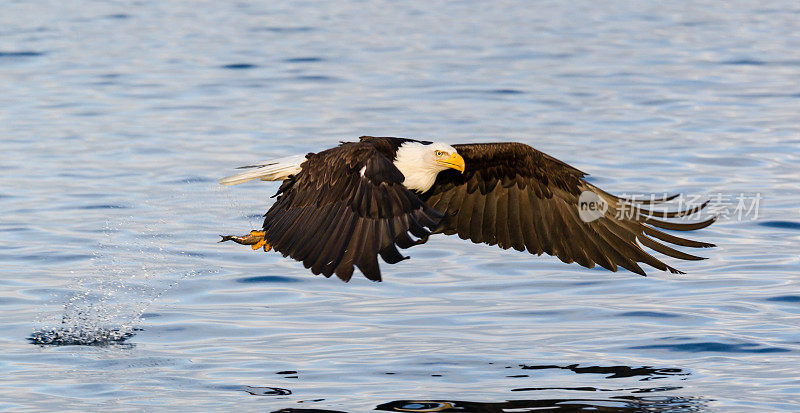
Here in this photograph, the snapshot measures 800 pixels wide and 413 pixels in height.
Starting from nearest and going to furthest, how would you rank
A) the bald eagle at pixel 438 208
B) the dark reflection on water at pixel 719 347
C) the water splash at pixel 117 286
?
the bald eagle at pixel 438 208 → the dark reflection on water at pixel 719 347 → the water splash at pixel 117 286

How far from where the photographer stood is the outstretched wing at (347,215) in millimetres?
8133

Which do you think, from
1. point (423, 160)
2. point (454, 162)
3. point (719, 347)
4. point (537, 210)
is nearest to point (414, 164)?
point (423, 160)

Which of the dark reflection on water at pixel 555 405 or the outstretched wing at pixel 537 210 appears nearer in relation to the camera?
the dark reflection on water at pixel 555 405

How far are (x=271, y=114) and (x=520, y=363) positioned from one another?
1096 cm

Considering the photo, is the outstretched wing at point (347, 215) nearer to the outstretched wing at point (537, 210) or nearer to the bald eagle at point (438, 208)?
the bald eagle at point (438, 208)

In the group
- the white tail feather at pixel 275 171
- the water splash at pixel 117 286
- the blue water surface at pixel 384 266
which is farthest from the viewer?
the water splash at pixel 117 286

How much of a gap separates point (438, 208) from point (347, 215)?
81.2 inches

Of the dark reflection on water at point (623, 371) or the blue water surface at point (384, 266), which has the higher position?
the blue water surface at point (384, 266)

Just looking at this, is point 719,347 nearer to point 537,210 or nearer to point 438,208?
point 537,210

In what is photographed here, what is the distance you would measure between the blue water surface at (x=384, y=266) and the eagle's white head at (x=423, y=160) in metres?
1.13

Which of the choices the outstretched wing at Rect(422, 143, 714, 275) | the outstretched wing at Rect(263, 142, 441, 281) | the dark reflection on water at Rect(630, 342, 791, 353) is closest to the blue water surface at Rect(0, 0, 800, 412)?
the dark reflection on water at Rect(630, 342, 791, 353)

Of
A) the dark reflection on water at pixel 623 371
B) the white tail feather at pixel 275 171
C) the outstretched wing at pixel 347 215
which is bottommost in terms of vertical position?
the dark reflection on water at pixel 623 371

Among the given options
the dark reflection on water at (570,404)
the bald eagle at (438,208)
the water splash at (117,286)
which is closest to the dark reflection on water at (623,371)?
the dark reflection on water at (570,404)

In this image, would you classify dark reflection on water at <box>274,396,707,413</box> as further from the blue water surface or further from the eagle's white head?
the eagle's white head
